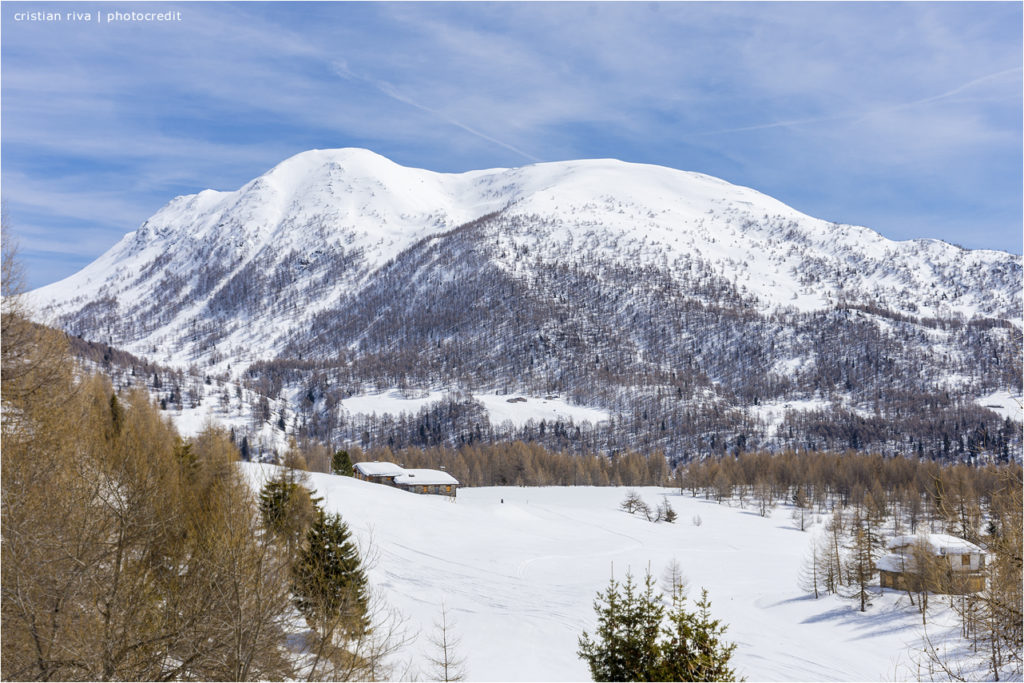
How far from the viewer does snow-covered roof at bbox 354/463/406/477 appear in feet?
389

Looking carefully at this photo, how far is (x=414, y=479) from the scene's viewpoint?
113500 mm

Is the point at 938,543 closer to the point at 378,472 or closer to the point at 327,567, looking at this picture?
the point at 327,567

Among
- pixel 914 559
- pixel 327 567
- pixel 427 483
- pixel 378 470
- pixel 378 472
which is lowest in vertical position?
pixel 914 559

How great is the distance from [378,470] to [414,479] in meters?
10.1

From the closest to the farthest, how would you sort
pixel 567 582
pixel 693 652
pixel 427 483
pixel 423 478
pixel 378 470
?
pixel 693 652 → pixel 567 582 → pixel 427 483 → pixel 423 478 → pixel 378 470

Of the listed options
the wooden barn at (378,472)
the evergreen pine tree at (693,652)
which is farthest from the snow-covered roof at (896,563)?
the wooden barn at (378,472)

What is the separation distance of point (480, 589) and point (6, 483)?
46585 millimetres

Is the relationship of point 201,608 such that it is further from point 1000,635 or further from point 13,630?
point 1000,635

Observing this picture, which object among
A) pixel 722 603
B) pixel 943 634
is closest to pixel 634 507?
pixel 722 603

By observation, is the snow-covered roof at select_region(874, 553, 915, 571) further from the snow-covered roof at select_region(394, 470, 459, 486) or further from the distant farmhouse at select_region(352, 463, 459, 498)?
the snow-covered roof at select_region(394, 470, 459, 486)

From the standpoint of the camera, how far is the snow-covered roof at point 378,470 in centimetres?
11856

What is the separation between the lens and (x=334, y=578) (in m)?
33.3

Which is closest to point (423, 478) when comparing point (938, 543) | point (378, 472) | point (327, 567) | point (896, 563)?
point (378, 472)

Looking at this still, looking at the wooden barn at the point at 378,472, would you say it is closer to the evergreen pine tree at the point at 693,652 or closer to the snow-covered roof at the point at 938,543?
the snow-covered roof at the point at 938,543
